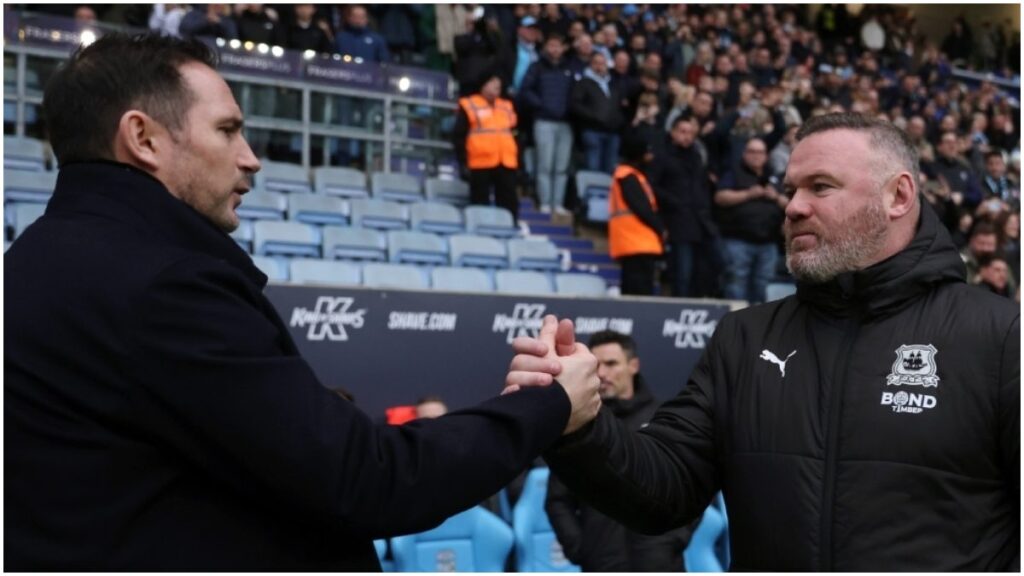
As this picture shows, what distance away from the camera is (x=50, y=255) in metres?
2.28

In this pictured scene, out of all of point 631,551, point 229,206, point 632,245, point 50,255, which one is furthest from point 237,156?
point 632,245

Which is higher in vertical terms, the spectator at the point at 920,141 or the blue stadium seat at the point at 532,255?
the spectator at the point at 920,141

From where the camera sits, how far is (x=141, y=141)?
2375 millimetres

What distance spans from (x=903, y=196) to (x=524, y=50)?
11.6 m

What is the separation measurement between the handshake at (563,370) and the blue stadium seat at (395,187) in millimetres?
9942

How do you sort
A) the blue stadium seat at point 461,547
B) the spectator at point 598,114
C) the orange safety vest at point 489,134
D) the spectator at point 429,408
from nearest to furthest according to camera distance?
the blue stadium seat at point 461,547, the spectator at point 429,408, the orange safety vest at point 489,134, the spectator at point 598,114

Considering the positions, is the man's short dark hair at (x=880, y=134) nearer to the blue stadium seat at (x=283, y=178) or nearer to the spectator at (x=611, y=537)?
the spectator at (x=611, y=537)

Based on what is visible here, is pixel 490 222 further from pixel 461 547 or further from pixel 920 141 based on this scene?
pixel 920 141

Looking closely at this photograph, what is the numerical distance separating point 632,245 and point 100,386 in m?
9.75

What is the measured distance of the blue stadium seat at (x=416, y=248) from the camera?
11.3 metres

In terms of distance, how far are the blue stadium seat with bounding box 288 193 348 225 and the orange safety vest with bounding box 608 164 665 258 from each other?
2.45m

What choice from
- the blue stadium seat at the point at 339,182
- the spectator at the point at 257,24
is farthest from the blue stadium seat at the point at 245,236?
the spectator at the point at 257,24

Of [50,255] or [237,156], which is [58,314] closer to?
[50,255]

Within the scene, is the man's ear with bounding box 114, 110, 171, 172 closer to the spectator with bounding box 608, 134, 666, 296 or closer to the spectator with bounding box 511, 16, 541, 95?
the spectator with bounding box 608, 134, 666, 296
